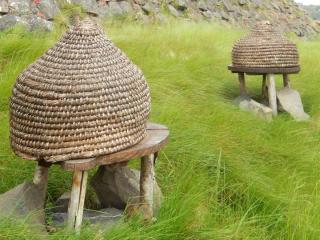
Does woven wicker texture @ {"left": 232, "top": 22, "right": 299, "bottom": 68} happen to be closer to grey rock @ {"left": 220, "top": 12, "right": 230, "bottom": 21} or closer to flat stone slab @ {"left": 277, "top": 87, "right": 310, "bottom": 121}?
flat stone slab @ {"left": 277, "top": 87, "right": 310, "bottom": 121}

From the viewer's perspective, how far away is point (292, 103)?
6.16 metres

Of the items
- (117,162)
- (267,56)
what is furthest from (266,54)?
(117,162)

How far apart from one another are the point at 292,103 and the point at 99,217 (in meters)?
3.73

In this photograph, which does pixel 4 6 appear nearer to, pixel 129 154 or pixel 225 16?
pixel 129 154

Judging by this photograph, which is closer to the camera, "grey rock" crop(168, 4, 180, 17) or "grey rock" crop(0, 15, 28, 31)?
"grey rock" crop(0, 15, 28, 31)

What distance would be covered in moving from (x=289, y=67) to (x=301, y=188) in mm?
2356

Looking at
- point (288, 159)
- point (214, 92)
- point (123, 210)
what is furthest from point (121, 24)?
point (123, 210)

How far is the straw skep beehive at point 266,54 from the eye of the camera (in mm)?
5844

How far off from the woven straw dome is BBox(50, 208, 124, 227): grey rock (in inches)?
A: 18.6

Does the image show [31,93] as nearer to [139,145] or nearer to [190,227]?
[139,145]

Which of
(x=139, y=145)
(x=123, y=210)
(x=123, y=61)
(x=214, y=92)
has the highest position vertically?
(x=123, y=61)

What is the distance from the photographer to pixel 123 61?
2.87 meters

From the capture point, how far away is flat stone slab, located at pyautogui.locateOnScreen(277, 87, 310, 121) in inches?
238

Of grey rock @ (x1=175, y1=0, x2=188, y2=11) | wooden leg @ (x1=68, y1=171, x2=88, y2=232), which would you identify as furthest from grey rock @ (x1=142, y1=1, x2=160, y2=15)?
wooden leg @ (x1=68, y1=171, x2=88, y2=232)
